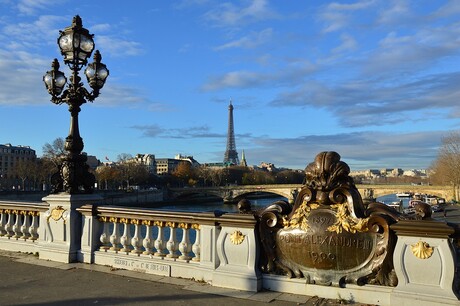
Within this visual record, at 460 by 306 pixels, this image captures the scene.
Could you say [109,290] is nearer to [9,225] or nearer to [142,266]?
[142,266]

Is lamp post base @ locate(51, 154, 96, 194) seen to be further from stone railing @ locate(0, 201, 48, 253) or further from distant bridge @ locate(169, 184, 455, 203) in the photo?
distant bridge @ locate(169, 184, 455, 203)

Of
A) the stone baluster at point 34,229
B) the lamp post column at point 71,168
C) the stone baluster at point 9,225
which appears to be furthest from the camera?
the stone baluster at point 9,225

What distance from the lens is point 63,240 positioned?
8984 millimetres

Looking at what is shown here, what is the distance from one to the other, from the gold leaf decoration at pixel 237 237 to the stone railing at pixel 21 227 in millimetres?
4743

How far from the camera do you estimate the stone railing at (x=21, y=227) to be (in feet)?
32.3

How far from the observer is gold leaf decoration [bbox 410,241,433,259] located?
5.46 metres

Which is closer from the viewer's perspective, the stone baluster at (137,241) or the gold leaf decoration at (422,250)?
the gold leaf decoration at (422,250)

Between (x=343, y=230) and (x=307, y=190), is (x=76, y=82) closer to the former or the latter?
(x=307, y=190)

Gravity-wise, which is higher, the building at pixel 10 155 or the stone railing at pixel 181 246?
the building at pixel 10 155

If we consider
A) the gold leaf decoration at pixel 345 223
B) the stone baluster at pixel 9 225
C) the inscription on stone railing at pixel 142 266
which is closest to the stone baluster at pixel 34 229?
the stone baluster at pixel 9 225

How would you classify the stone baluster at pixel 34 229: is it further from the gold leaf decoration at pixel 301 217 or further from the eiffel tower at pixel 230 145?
the eiffel tower at pixel 230 145

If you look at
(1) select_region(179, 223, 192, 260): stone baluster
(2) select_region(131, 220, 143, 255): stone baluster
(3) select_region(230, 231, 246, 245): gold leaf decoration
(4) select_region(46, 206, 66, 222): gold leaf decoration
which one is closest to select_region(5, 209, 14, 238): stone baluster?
(4) select_region(46, 206, 66, 222): gold leaf decoration

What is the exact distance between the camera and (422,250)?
18.0ft

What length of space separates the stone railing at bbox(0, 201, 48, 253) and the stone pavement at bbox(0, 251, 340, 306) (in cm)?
166
